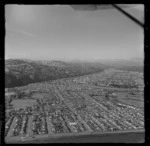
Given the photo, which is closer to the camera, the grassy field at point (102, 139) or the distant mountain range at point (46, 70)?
the grassy field at point (102, 139)

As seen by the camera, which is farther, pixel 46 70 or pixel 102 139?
pixel 46 70

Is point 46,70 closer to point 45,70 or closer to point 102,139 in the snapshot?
Result: point 45,70

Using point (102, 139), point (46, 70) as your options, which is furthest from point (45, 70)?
point (102, 139)

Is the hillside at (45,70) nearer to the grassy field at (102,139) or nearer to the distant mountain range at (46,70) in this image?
the distant mountain range at (46,70)

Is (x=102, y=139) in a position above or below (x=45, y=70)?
below

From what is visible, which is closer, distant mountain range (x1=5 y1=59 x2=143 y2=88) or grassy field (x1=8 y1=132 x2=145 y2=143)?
grassy field (x1=8 y1=132 x2=145 y2=143)

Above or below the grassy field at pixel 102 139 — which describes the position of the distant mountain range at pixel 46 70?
above

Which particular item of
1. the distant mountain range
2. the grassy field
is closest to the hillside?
the distant mountain range

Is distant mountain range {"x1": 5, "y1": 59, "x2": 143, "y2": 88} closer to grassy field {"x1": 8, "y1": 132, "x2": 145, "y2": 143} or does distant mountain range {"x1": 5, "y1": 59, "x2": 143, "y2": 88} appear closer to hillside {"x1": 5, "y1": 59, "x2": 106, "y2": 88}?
hillside {"x1": 5, "y1": 59, "x2": 106, "y2": 88}

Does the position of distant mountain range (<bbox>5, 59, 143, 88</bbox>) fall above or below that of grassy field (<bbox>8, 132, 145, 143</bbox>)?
above

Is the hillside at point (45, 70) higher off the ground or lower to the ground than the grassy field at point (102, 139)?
higher

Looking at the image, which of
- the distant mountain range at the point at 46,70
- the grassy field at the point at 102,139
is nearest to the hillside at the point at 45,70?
the distant mountain range at the point at 46,70
